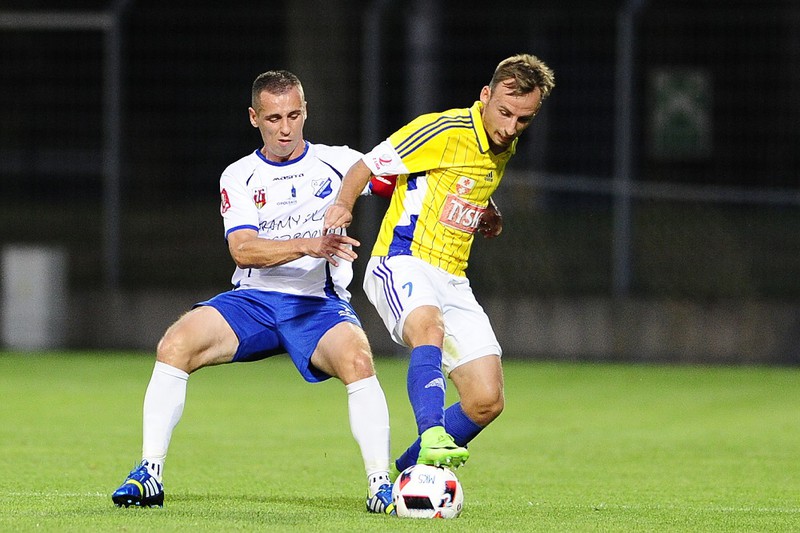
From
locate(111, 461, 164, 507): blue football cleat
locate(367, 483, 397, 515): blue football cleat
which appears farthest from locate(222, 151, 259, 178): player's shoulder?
locate(367, 483, 397, 515): blue football cleat

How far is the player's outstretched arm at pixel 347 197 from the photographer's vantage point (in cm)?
A: 634

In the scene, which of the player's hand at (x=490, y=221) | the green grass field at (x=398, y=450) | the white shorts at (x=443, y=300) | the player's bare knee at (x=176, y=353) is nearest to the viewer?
the green grass field at (x=398, y=450)

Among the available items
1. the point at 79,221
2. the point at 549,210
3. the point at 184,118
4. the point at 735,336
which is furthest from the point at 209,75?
the point at 735,336

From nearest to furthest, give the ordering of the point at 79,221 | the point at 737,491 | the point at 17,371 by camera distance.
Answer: the point at 737,491
the point at 17,371
the point at 79,221

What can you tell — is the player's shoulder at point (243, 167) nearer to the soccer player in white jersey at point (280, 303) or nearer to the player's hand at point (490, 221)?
the soccer player in white jersey at point (280, 303)

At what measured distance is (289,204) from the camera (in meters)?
6.70

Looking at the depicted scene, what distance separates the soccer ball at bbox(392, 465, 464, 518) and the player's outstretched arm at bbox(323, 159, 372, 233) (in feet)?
3.31

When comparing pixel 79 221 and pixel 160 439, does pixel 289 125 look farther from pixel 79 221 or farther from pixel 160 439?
pixel 79 221

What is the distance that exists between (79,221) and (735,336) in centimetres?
680

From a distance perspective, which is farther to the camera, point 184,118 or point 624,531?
point 184,118

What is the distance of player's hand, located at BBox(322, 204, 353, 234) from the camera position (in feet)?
20.8

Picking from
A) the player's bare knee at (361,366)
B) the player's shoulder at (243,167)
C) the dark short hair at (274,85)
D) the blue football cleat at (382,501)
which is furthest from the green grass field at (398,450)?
the dark short hair at (274,85)

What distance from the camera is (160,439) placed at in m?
6.31

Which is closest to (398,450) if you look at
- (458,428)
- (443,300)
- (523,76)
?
(458,428)
